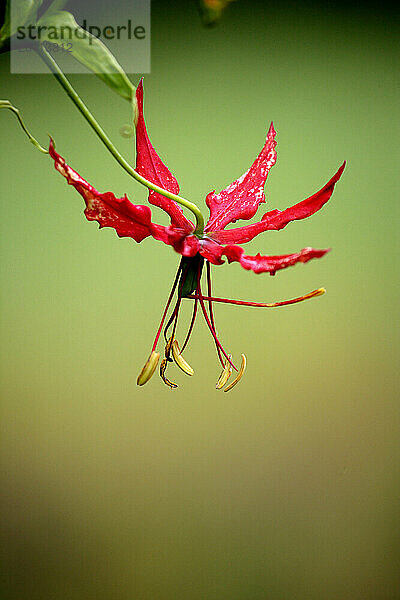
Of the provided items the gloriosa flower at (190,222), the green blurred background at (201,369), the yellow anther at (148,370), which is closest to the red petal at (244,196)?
the gloriosa flower at (190,222)

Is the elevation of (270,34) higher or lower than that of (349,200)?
higher

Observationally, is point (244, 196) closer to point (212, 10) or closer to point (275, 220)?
point (275, 220)

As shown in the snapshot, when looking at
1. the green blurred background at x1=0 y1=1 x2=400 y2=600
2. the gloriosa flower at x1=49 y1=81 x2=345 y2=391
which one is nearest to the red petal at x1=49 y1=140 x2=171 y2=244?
the gloriosa flower at x1=49 y1=81 x2=345 y2=391

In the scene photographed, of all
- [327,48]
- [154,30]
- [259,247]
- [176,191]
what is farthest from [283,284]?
[176,191]

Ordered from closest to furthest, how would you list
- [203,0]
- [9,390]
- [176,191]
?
1. [203,0]
2. [176,191]
3. [9,390]

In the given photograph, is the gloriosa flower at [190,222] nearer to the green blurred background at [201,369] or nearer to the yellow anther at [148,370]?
the yellow anther at [148,370]

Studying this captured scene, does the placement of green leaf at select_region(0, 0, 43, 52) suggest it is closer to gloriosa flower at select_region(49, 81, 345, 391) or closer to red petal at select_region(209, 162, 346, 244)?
gloriosa flower at select_region(49, 81, 345, 391)

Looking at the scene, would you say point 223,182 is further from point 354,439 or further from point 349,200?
point 354,439
